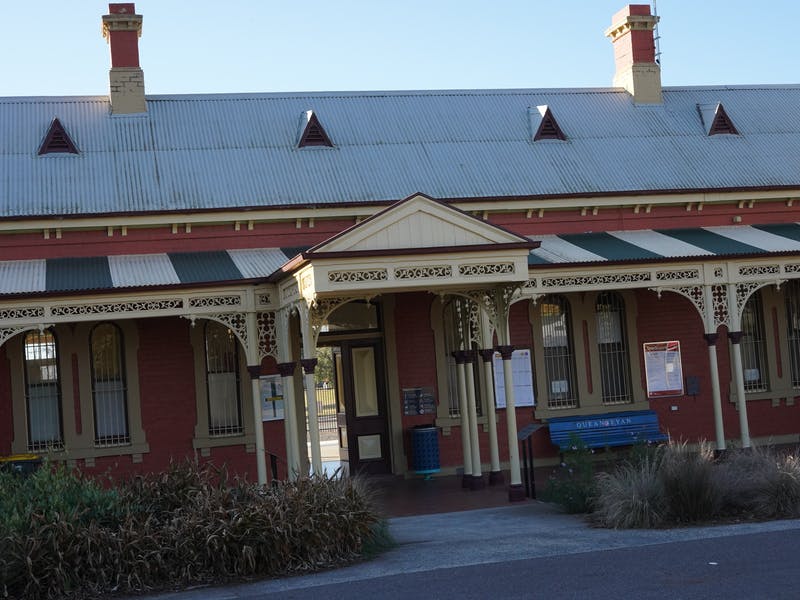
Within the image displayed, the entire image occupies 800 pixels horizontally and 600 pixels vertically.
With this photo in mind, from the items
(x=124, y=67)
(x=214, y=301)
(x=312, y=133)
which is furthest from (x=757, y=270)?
(x=124, y=67)

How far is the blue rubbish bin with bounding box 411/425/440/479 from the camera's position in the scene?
19.0 metres

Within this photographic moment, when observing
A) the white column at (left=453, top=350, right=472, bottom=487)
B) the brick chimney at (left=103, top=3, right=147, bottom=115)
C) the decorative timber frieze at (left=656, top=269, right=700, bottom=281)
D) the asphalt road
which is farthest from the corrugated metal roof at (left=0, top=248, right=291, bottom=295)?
the asphalt road

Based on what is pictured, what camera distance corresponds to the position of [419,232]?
14.5 meters

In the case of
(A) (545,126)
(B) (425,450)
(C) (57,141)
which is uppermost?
(A) (545,126)

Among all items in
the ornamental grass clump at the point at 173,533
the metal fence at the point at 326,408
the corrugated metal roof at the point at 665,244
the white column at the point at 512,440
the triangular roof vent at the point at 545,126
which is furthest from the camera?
the metal fence at the point at 326,408

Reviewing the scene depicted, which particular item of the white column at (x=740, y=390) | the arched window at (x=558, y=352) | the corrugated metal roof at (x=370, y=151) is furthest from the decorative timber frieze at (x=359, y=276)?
the white column at (x=740, y=390)

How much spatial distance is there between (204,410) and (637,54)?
39.7ft

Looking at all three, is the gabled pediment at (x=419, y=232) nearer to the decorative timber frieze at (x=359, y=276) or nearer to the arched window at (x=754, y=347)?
the decorative timber frieze at (x=359, y=276)

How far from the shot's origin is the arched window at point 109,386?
1825 cm

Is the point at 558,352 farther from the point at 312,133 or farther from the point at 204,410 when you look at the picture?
the point at 204,410

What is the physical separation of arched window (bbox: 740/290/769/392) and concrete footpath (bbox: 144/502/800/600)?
8.40 metres

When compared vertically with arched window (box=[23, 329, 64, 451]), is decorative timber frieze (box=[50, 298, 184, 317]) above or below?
above

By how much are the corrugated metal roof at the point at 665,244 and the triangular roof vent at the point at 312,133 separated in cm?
444

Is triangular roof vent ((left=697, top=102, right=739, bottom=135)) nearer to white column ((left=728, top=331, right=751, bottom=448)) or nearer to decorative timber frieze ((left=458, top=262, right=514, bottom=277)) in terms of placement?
white column ((left=728, top=331, right=751, bottom=448))
